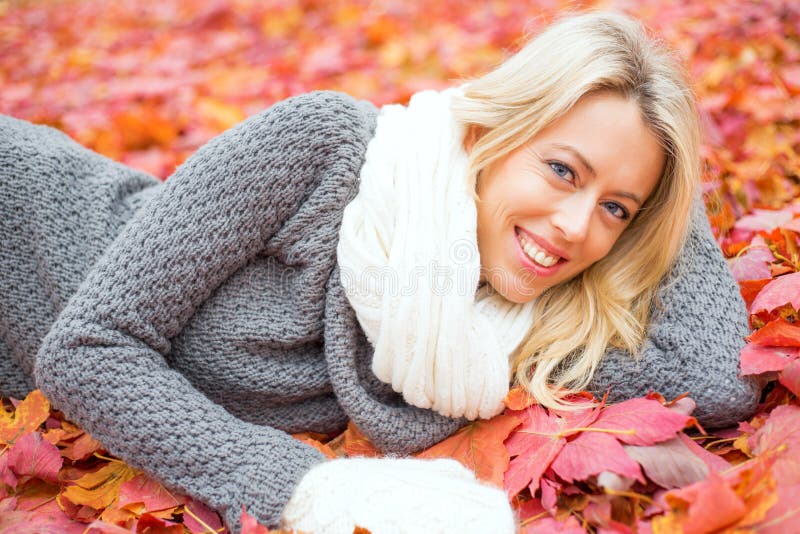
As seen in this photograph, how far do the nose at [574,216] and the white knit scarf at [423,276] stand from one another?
171 mm

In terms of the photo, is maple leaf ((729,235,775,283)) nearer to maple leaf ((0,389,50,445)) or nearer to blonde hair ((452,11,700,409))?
blonde hair ((452,11,700,409))

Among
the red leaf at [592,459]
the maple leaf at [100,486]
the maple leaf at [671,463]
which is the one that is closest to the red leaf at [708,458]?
the maple leaf at [671,463]

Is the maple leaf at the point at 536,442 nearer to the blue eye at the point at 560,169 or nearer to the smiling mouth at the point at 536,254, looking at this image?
the smiling mouth at the point at 536,254

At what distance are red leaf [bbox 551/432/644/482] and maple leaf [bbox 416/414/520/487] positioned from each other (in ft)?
0.45

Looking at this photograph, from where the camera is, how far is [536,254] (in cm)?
133

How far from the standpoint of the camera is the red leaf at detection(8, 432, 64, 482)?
4.20ft

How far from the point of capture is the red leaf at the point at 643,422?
1.08 metres

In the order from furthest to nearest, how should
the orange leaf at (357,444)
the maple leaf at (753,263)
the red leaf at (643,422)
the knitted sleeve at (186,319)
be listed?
the maple leaf at (753,263) → the orange leaf at (357,444) → the knitted sleeve at (186,319) → the red leaf at (643,422)

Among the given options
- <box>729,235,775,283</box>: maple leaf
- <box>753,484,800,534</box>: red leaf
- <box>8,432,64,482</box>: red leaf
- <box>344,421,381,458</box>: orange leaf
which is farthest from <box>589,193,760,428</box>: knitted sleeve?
<box>8,432,64,482</box>: red leaf

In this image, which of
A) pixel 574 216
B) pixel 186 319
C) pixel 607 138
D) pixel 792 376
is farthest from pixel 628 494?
pixel 186 319

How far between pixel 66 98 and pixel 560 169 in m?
Answer: 2.84

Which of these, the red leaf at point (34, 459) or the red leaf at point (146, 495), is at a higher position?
the red leaf at point (34, 459)

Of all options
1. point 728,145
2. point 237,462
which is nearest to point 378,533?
point 237,462

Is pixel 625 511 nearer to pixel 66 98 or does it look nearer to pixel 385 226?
pixel 385 226
